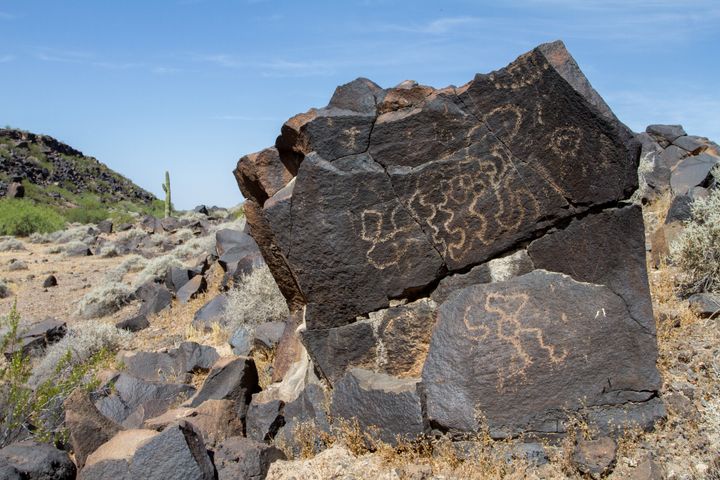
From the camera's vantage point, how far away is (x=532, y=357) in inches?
159

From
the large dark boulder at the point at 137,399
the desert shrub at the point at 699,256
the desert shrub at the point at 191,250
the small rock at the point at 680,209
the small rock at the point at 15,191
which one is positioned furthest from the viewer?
the small rock at the point at 15,191

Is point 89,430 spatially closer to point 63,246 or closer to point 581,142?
point 581,142

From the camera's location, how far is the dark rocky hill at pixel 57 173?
1473 inches

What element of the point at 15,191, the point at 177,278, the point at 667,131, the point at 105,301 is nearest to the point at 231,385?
the point at 177,278

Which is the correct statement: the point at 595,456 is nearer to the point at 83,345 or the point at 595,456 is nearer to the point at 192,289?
the point at 83,345

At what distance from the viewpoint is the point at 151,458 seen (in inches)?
145

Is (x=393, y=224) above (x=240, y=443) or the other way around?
above

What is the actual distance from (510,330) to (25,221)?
85.6ft

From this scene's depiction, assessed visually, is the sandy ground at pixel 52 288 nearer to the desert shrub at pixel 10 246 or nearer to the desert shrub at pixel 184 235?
the desert shrub at pixel 10 246

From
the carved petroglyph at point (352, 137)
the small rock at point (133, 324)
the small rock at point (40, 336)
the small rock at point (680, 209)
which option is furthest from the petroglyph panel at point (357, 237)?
the small rock at point (133, 324)

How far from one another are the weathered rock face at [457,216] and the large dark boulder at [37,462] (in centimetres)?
187

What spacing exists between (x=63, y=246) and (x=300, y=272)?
1851 cm

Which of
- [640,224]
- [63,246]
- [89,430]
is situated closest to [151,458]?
[89,430]

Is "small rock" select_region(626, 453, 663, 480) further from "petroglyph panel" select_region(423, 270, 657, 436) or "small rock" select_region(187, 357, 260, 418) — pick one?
"small rock" select_region(187, 357, 260, 418)
